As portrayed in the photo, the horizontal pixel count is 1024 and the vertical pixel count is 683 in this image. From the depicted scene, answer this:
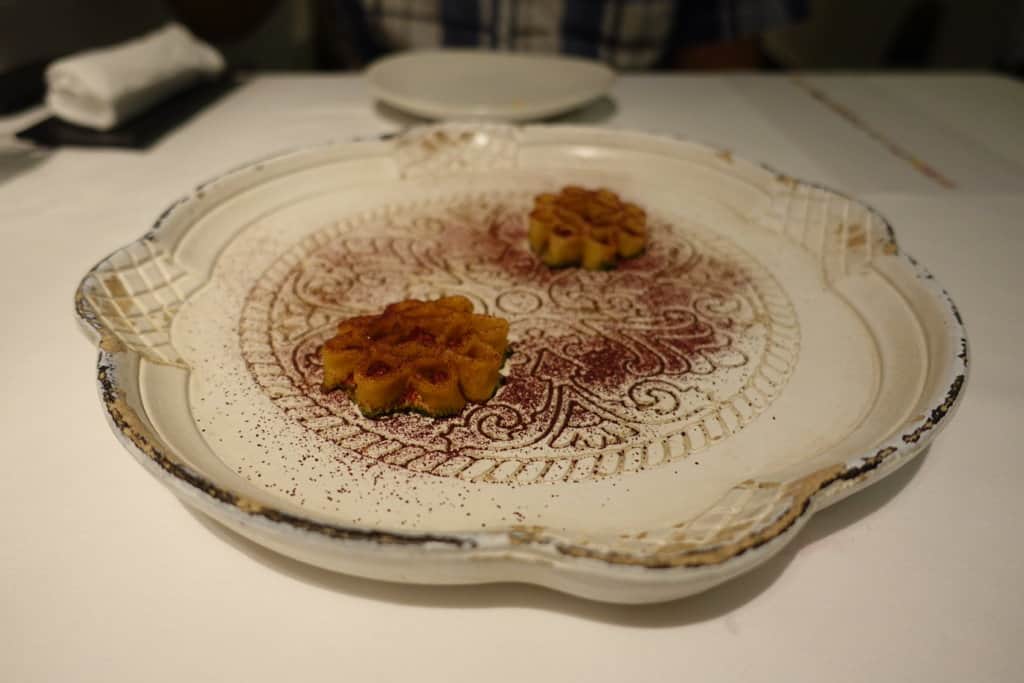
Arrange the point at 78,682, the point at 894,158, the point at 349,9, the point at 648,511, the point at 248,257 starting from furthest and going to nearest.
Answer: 1. the point at 349,9
2. the point at 894,158
3. the point at 248,257
4. the point at 648,511
5. the point at 78,682

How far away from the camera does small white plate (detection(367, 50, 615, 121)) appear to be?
166cm

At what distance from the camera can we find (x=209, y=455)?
0.74 meters

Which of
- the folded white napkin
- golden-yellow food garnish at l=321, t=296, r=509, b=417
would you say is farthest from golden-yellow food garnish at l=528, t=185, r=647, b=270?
the folded white napkin

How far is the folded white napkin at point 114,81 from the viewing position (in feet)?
5.00

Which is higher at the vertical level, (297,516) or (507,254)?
(297,516)

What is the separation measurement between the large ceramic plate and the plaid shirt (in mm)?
1199

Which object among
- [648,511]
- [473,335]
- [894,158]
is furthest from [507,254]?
[894,158]

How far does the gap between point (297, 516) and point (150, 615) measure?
0.58ft

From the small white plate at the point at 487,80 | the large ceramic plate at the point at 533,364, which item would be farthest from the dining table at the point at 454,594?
the small white plate at the point at 487,80

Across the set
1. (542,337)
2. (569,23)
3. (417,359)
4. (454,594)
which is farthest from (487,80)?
(454,594)

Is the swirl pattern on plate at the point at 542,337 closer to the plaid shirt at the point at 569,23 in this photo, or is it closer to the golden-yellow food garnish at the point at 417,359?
the golden-yellow food garnish at the point at 417,359

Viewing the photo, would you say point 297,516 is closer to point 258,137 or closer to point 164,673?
point 164,673

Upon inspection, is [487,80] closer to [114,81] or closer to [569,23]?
[569,23]

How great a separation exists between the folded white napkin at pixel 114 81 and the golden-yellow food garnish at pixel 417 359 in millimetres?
1029
